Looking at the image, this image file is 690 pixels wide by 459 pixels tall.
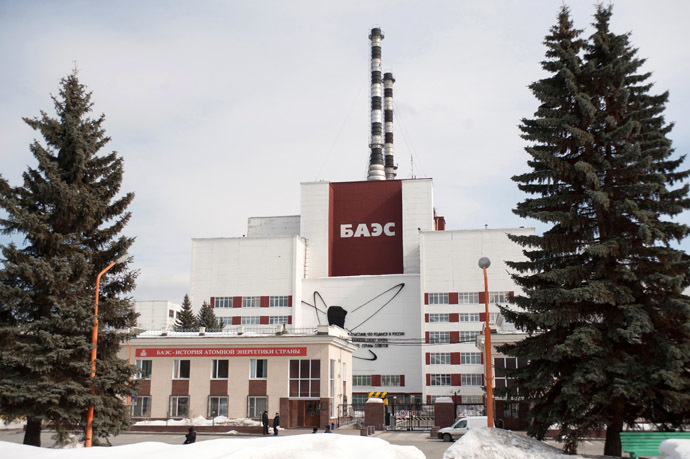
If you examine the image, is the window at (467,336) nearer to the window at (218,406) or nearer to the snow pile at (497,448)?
the window at (218,406)

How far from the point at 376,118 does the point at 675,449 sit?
88227 millimetres

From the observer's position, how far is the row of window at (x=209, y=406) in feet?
139

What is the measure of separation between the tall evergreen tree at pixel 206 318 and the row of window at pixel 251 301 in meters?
2.03

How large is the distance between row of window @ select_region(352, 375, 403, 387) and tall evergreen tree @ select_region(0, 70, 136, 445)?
5632cm

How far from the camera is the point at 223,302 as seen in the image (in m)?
82.7

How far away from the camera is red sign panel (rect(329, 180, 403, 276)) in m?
85.6

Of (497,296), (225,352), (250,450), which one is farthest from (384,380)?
(250,450)

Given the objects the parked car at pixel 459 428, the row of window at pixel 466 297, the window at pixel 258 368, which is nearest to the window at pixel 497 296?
the row of window at pixel 466 297

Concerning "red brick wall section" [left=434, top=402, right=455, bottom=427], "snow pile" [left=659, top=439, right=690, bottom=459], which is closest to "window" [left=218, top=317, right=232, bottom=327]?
"red brick wall section" [left=434, top=402, right=455, bottom=427]

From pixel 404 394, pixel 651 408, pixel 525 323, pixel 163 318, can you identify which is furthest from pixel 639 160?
pixel 163 318

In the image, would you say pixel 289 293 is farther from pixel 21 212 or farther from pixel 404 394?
pixel 21 212

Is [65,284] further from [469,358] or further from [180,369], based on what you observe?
[469,358]

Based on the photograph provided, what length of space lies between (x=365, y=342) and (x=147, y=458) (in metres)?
70.9

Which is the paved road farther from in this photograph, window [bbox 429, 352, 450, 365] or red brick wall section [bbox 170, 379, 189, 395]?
window [bbox 429, 352, 450, 365]
